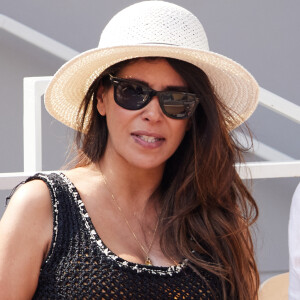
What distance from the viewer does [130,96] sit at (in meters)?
2.48

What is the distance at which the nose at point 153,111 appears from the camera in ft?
8.08

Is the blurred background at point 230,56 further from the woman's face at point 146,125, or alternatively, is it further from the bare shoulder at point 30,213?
the bare shoulder at point 30,213

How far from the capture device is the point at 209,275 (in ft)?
8.03

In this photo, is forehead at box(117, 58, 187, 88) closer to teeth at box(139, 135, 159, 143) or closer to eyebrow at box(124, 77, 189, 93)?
eyebrow at box(124, 77, 189, 93)

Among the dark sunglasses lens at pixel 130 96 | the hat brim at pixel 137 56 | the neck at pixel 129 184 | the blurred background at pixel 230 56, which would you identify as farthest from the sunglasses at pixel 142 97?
the blurred background at pixel 230 56

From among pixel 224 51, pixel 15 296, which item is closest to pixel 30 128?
pixel 15 296

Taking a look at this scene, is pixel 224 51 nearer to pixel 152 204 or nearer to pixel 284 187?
pixel 284 187

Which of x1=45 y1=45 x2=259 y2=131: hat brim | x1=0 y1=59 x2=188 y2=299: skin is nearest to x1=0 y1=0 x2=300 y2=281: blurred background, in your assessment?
x1=45 y1=45 x2=259 y2=131: hat brim

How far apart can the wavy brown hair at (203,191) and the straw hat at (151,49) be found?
0.17 feet

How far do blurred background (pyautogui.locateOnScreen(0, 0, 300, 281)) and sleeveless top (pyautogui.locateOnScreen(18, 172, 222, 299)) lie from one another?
83.1 inches

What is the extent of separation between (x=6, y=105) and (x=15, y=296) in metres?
2.45

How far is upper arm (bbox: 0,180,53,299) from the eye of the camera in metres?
2.22

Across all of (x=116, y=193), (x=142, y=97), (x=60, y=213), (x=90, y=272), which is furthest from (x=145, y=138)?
(x=90, y=272)

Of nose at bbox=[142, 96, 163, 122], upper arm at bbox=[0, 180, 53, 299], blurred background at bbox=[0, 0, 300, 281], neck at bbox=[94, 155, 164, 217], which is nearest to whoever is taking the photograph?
upper arm at bbox=[0, 180, 53, 299]
